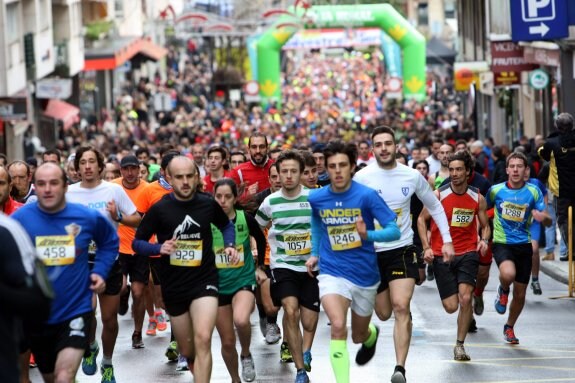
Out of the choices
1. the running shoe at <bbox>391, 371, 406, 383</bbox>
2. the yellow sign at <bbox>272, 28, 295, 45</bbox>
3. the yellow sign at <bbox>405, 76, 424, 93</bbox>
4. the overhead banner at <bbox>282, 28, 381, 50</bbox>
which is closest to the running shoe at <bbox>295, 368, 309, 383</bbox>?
the running shoe at <bbox>391, 371, 406, 383</bbox>

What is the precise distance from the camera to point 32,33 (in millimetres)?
44438

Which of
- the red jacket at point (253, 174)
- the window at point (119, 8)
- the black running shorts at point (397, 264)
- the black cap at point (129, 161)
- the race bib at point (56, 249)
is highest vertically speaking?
the window at point (119, 8)

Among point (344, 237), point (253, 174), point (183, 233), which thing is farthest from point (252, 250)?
point (253, 174)

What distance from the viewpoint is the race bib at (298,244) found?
1216 centimetres

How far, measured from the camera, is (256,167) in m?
15.3

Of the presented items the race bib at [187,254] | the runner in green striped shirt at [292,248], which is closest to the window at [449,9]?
the runner in green striped shirt at [292,248]

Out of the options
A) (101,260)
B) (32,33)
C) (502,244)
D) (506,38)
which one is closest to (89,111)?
(32,33)

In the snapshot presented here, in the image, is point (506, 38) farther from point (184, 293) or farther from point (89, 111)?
point (89, 111)

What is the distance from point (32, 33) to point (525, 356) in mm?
33152

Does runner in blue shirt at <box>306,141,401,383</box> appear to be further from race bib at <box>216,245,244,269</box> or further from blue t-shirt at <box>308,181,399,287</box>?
race bib at <box>216,245,244,269</box>

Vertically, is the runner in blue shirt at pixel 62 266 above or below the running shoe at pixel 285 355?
above

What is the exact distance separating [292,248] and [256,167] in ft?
10.6

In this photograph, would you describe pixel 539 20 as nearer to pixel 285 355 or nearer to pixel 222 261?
pixel 285 355

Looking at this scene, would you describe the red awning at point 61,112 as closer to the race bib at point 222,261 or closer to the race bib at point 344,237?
the race bib at point 222,261
